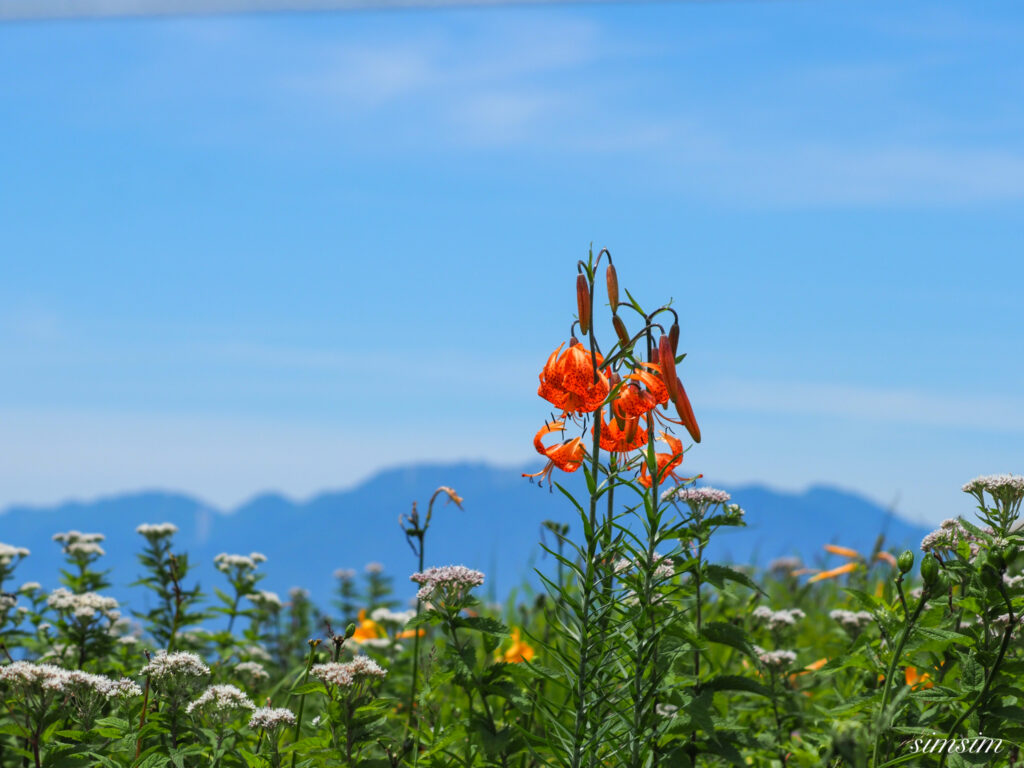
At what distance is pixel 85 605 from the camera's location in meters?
4.73

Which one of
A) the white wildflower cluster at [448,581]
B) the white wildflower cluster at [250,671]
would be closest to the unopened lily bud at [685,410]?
the white wildflower cluster at [448,581]

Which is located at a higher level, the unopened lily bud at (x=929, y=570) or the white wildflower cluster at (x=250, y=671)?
the unopened lily bud at (x=929, y=570)

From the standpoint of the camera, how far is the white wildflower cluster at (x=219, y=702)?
10.4 ft

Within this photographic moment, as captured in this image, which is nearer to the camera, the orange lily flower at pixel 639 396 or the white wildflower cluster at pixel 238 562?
the orange lily flower at pixel 639 396

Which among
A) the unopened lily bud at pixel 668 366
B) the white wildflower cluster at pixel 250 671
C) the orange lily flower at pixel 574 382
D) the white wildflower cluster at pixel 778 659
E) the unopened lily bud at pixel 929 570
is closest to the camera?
the unopened lily bud at pixel 929 570

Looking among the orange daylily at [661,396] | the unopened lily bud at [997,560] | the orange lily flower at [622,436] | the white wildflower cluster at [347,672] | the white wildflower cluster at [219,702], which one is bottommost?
the white wildflower cluster at [219,702]

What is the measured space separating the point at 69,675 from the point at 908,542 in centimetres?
706

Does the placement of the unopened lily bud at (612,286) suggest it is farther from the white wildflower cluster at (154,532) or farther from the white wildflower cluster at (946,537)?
the white wildflower cluster at (154,532)

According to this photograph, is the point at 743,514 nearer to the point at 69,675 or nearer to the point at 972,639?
the point at 972,639

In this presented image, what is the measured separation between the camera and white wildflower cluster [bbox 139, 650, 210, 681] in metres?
3.13

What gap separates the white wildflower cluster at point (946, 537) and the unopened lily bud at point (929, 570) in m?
0.64

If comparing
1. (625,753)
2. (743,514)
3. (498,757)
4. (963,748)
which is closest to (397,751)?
(498,757)

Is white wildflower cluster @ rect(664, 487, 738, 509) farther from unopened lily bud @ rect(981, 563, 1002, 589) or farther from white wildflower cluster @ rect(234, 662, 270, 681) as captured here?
white wildflower cluster @ rect(234, 662, 270, 681)

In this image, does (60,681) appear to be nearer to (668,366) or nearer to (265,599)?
(668,366)
